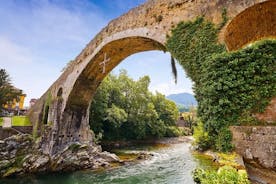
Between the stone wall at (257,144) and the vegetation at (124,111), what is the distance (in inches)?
Result: 597

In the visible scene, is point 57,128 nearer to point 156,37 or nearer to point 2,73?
point 2,73

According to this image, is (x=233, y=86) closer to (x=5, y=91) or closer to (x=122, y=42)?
(x=122, y=42)

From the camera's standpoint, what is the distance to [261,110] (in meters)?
3.62

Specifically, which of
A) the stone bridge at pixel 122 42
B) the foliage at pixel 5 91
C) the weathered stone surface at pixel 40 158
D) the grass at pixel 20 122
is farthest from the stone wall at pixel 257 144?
the foliage at pixel 5 91

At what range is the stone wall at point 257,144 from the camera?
330cm

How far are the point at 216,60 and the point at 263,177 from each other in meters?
2.45

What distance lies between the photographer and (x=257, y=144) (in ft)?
11.3

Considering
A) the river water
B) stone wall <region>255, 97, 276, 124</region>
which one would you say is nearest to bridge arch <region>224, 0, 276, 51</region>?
stone wall <region>255, 97, 276, 124</region>

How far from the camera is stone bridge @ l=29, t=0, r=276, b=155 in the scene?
4805 millimetres

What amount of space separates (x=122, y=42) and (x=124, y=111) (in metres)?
13.6

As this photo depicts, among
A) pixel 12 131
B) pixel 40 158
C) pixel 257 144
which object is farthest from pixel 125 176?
pixel 257 144

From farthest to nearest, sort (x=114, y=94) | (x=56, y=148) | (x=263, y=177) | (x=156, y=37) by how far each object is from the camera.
Answer: (x=114, y=94), (x=56, y=148), (x=156, y=37), (x=263, y=177)

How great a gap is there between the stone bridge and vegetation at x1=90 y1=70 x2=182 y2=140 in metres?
5.23

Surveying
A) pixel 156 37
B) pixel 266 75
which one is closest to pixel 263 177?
pixel 266 75
